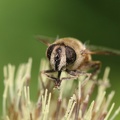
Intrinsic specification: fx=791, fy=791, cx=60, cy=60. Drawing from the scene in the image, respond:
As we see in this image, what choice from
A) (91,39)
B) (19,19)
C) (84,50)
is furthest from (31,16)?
(84,50)

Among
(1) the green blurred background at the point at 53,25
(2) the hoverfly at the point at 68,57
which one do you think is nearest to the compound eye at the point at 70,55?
(2) the hoverfly at the point at 68,57

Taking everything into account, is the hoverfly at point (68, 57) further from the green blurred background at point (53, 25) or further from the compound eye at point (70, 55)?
the green blurred background at point (53, 25)

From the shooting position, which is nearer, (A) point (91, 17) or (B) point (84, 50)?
(B) point (84, 50)

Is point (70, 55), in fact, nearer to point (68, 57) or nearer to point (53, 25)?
point (68, 57)

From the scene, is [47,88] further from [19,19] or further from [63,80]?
[19,19]

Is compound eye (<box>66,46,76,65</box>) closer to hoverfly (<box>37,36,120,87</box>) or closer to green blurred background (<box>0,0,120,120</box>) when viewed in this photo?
hoverfly (<box>37,36,120,87</box>)

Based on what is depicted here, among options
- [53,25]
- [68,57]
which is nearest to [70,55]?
[68,57]

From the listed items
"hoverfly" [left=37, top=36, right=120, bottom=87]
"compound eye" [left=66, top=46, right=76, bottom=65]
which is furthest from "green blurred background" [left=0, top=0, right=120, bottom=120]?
"compound eye" [left=66, top=46, right=76, bottom=65]
